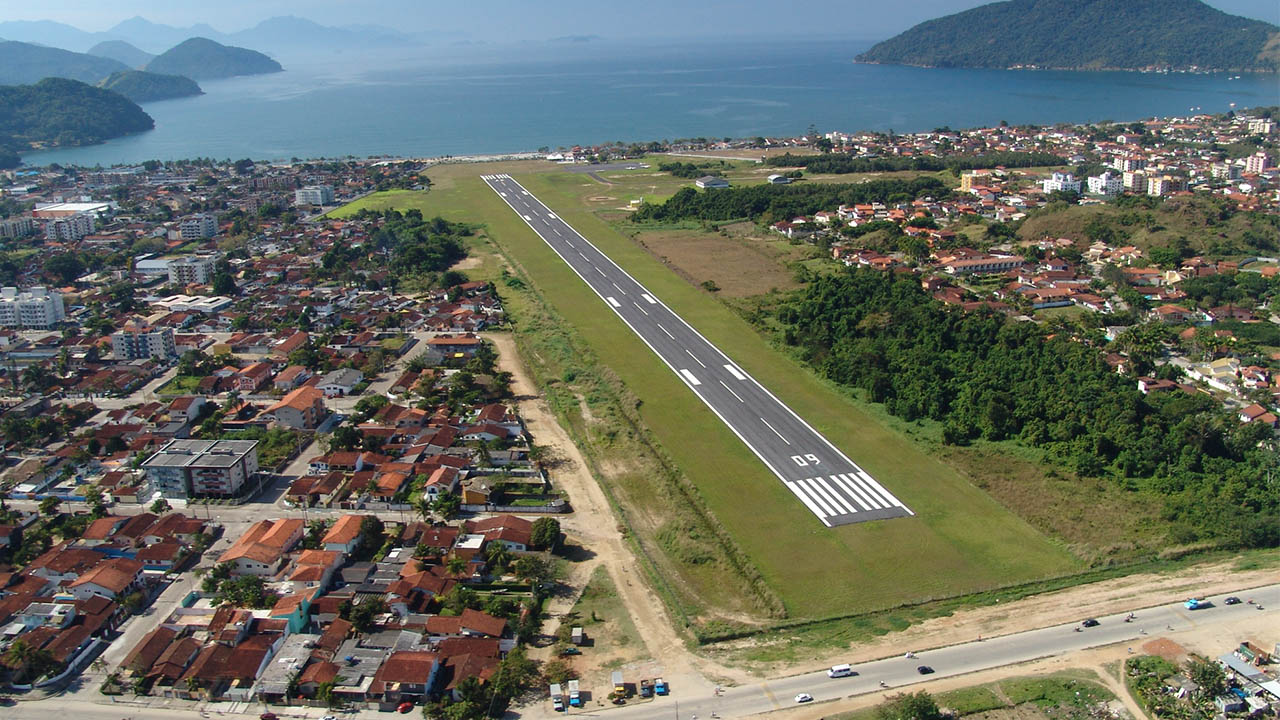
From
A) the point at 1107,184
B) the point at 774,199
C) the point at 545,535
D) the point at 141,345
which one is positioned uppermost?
the point at 1107,184

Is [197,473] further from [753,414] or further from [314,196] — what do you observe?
[314,196]

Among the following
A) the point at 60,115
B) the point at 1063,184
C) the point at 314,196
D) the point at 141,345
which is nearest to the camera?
the point at 141,345

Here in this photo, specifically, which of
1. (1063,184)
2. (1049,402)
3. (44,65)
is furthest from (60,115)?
(1049,402)

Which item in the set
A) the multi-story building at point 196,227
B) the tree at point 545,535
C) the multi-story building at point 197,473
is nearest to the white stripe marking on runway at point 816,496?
the tree at point 545,535

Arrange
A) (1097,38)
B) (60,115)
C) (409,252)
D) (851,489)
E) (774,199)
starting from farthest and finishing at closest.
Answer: (1097,38)
(60,115)
(774,199)
(409,252)
(851,489)

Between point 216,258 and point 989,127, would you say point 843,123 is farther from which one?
point 216,258

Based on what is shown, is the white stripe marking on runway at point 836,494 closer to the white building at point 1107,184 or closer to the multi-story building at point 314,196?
the white building at point 1107,184
